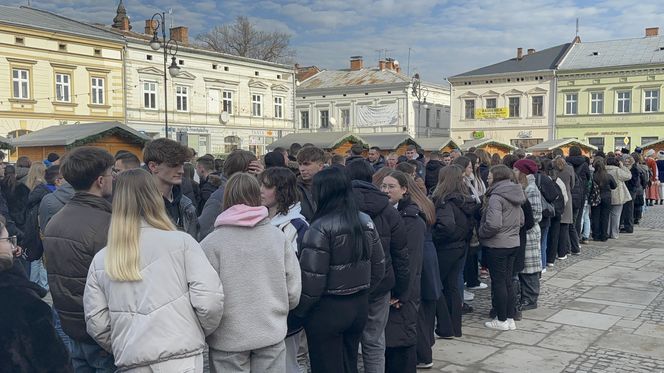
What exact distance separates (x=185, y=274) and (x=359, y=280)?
1.44 m

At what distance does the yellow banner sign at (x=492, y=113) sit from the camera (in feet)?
160

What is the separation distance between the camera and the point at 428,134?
54688mm

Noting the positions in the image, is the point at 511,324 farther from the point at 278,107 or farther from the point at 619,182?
the point at 278,107

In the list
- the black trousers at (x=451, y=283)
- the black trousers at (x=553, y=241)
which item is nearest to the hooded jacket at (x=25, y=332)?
the black trousers at (x=451, y=283)

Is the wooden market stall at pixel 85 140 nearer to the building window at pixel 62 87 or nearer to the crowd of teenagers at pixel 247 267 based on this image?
the crowd of teenagers at pixel 247 267

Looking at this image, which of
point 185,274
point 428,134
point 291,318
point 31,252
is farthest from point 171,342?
point 428,134

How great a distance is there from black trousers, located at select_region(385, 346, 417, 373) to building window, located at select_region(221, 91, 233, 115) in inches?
1488

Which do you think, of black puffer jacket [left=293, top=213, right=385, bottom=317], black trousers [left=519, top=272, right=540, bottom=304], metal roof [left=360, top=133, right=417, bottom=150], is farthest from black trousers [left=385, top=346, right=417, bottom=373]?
metal roof [left=360, top=133, right=417, bottom=150]

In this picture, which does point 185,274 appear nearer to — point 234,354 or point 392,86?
point 234,354

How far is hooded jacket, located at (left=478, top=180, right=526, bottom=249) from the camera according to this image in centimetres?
659

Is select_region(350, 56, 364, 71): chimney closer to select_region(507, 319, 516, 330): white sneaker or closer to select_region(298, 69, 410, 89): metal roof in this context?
select_region(298, 69, 410, 89): metal roof

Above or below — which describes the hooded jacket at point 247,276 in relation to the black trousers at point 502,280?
above

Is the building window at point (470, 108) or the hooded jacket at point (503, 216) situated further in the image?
the building window at point (470, 108)

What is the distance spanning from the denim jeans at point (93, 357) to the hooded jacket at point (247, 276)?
0.61 m
